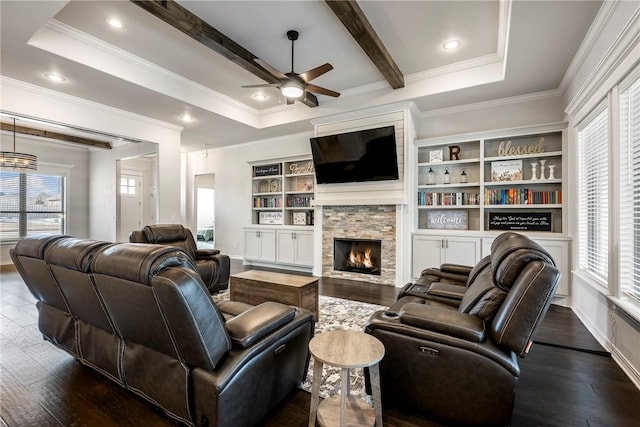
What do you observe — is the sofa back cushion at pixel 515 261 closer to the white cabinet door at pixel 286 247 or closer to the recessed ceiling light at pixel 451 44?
the recessed ceiling light at pixel 451 44

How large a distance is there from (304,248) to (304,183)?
4.57 ft

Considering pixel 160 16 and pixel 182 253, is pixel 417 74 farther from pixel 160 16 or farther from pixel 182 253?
pixel 182 253

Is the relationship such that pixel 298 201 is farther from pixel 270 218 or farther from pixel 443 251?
pixel 443 251

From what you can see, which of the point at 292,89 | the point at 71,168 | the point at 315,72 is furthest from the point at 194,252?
the point at 71,168

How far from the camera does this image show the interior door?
783 centimetres

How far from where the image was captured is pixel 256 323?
1.54 meters

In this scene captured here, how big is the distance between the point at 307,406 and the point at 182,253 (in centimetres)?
119

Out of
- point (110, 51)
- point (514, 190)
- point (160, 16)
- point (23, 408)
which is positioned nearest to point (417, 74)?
point (514, 190)

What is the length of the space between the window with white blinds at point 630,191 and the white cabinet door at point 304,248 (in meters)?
4.30

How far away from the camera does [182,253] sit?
139 centimetres

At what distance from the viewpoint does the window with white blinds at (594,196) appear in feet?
8.99

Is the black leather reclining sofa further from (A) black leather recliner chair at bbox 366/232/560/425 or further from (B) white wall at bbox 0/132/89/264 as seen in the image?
(B) white wall at bbox 0/132/89/264

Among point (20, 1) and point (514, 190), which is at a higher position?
point (20, 1)

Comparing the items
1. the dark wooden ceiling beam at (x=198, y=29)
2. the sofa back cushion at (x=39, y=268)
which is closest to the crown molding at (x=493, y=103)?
the dark wooden ceiling beam at (x=198, y=29)
